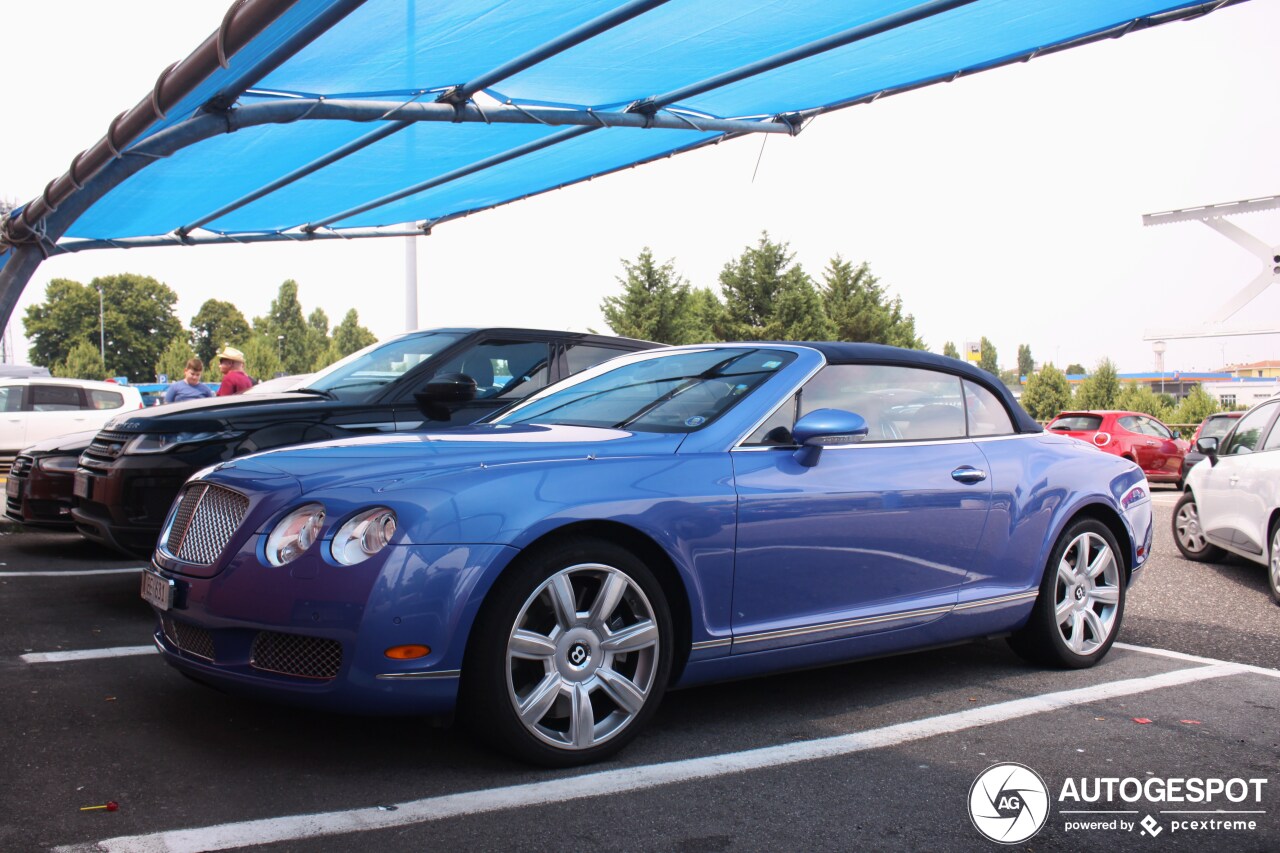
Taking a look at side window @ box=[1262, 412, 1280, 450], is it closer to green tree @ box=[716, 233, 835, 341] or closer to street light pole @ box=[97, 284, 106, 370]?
green tree @ box=[716, 233, 835, 341]

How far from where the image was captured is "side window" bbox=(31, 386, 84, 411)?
18.0 m

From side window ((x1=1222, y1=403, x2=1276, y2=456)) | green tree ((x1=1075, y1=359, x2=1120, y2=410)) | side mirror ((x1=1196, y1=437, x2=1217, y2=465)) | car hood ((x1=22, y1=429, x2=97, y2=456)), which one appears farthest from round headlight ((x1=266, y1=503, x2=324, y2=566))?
green tree ((x1=1075, y1=359, x2=1120, y2=410))

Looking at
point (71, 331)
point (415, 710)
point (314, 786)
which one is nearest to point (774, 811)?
point (415, 710)

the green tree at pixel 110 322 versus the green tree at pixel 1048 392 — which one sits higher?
the green tree at pixel 110 322

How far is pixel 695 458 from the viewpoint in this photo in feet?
13.3

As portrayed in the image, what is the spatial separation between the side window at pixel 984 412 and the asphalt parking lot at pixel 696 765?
112 cm

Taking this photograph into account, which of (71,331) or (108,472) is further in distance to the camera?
(71,331)

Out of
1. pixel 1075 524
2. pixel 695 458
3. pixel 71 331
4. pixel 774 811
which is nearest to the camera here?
pixel 774 811

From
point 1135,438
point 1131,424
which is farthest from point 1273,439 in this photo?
point 1131,424

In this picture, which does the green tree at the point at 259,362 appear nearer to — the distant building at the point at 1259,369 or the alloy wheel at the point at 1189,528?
the alloy wheel at the point at 1189,528

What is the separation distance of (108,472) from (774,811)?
15.5 ft

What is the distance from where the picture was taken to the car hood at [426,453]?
3.59 metres

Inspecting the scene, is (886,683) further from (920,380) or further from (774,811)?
(774,811)

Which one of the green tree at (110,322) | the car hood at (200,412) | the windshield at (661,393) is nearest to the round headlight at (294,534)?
the windshield at (661,393)
